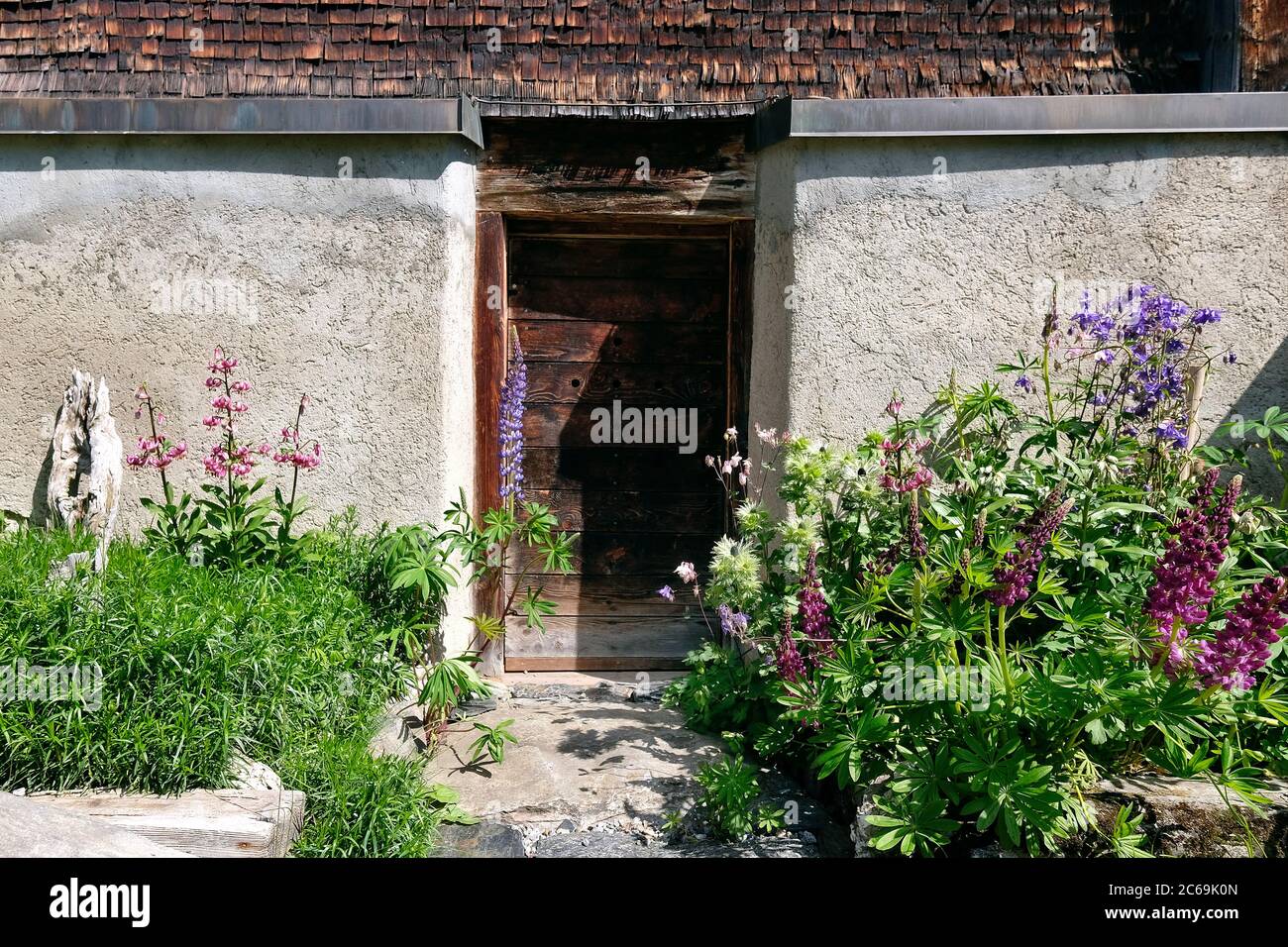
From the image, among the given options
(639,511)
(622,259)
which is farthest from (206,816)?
(622,259)

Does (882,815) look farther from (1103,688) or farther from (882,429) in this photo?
(882,429)

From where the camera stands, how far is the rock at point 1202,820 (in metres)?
3.23

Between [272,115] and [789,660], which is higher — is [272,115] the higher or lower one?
the higher one

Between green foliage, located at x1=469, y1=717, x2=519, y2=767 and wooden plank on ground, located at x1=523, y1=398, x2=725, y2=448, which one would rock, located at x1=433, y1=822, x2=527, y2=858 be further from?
wooden plank on ground, located at x1=523, y1=398, x2=725, y2=448

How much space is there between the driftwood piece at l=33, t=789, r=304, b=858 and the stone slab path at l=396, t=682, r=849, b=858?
2.11 ft

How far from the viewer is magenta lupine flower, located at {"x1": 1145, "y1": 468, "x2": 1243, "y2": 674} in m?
2.96

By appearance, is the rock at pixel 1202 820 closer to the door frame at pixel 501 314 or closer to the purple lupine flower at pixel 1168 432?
the purple lupine flower at pixel 1168 432

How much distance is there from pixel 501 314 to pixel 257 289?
1.17 m

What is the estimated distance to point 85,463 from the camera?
4.91 meters

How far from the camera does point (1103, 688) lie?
3.08 m

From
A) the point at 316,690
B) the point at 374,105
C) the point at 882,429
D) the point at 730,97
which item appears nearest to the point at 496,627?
the point at 316,690

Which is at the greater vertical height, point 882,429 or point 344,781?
point 882,429

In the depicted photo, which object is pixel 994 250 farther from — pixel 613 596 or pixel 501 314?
pixel 613 596

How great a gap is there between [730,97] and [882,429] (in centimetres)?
178
